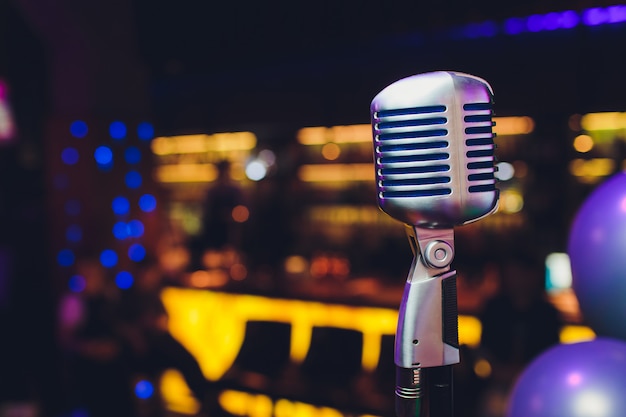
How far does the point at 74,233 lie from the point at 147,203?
2.93 ft

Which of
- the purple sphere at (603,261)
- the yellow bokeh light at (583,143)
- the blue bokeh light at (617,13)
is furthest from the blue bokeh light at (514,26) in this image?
the purple sphere at (603,261)

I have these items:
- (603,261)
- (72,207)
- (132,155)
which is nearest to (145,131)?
(132,155)

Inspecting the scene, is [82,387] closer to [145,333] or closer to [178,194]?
[145,333]

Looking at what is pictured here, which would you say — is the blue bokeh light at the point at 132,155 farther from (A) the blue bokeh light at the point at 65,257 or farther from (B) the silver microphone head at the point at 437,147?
(B) the silver microphone head at the point at 437,147

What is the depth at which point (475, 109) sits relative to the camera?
952 mm

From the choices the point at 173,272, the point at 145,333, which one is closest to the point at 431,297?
the point at 145,333

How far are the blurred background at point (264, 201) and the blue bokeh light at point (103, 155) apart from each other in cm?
2

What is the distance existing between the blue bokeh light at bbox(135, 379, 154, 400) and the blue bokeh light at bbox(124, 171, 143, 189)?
2431 millimetres

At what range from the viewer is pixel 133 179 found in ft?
21.0

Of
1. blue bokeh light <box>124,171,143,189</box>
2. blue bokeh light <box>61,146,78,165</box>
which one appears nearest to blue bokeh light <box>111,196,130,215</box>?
blue bokeh light <box>124,171,143,189</box>

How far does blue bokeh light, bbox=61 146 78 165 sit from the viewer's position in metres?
5.90

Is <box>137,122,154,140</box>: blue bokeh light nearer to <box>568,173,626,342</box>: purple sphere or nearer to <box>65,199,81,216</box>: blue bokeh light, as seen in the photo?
<box>65,199,81,216</box>: blue bokeh light

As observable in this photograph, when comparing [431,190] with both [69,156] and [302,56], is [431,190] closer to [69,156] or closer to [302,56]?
[302,56]

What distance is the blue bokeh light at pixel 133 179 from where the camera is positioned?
634cm
